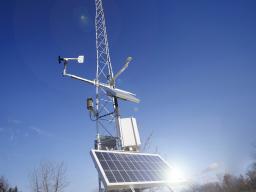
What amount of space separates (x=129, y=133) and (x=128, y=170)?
3.89 meters

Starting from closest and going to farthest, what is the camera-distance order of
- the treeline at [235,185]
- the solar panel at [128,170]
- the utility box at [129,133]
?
the solar panel at [128,170]
the utility box at [129,133]
the treeline at [235,185]

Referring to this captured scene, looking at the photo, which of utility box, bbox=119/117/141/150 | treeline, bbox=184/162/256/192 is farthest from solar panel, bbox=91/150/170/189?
treeline, bbox=184/162/256/192

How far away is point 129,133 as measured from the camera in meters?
15.2

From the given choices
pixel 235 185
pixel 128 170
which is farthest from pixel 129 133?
pixel 235 185

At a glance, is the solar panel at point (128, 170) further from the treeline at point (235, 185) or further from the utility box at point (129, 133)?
the treeline at point (235, 185)

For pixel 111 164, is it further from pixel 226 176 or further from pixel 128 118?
pixel 226 176

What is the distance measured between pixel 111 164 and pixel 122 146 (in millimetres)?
3658

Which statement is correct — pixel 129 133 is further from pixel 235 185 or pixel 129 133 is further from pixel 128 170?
pixel 235 185

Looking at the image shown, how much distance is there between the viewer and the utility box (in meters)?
14.9

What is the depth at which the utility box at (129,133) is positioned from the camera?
14949mm

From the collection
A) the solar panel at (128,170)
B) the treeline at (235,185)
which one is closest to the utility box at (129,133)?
the solar panel at (128,170)

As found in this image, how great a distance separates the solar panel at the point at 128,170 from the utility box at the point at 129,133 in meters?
1.22

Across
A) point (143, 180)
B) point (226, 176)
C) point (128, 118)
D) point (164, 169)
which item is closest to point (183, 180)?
point (164, 169)

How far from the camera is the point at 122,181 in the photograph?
33.7 feet
